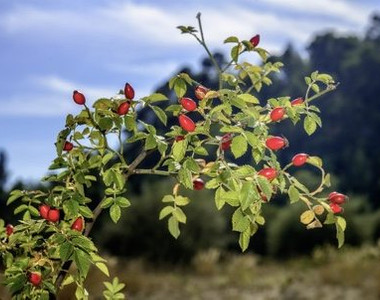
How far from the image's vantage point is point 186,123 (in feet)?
8.41

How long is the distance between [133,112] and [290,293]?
9751 mm

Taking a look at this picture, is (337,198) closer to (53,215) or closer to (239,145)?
(239,145)

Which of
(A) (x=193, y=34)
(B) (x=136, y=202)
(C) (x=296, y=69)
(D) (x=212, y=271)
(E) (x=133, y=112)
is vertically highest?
(C) (x=296, y=69)

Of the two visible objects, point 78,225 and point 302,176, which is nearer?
point 78,225

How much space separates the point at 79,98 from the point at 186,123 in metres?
0.50

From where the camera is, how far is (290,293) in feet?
39.3

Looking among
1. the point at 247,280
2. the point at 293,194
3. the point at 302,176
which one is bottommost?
the point at 247,280

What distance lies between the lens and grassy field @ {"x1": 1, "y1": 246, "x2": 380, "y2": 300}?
1180 cm

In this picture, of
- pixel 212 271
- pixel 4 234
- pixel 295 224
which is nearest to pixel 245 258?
pixel 212 271

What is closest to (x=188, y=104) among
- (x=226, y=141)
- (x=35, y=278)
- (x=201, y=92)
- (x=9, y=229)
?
(x=201, y=92)

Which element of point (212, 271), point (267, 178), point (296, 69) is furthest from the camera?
point (296, 69)

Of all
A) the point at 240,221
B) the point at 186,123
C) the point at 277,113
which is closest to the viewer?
the point at 240,221

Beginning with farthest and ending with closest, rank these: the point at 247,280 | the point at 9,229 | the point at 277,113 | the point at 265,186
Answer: the point at 247,280, the point at 9,229, the point at 277,113, the point at 265,186

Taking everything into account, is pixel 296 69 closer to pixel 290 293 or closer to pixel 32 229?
pixel 290 293
